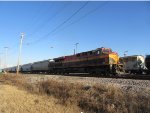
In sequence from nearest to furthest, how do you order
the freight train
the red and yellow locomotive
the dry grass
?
the dry grass < the red and yellow locomotive < the freight train

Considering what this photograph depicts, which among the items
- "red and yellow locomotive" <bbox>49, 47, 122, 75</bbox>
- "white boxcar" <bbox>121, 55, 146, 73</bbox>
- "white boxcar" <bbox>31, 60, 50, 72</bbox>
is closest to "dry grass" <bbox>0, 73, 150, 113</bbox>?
"red and yellow locomotive" <bbox>49, 47, 122, 75</bbox>

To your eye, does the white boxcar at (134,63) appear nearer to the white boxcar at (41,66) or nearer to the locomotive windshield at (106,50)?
the locomotive windshield at (106,50)

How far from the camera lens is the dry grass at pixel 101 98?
12.2 meters

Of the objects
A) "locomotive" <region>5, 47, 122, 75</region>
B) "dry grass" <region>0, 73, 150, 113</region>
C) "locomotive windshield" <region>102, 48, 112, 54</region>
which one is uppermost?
"locomotive windshield" <region>102, 48, 112, 54</region>

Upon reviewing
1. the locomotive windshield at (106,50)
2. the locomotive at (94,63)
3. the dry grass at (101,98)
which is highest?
the locomotive windshield at (106,50)

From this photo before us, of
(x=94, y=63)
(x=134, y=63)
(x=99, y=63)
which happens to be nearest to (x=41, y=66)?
(x=134, y=63)

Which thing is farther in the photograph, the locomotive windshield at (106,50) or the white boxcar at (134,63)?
the white boxcar at (134,63)

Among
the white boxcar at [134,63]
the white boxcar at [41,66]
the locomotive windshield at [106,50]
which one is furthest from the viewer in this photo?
the white boxcar at [41,66]

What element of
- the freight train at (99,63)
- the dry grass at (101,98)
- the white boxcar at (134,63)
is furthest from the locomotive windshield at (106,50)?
the dry grass at (101,98)

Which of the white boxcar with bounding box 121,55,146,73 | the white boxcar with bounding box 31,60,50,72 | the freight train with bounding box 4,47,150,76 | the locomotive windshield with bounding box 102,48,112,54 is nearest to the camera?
the freight train with bounding box 4,47,150,76

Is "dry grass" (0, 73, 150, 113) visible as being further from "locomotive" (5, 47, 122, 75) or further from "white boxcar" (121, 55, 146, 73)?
"white boxcar" (121, 55, 146, 73)

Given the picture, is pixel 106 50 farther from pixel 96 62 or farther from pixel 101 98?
pixel 101 98

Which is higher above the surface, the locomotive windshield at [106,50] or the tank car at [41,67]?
the locomotive windshield at [106,50]

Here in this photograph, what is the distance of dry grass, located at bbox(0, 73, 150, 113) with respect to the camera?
Result: 1223 centimetres
